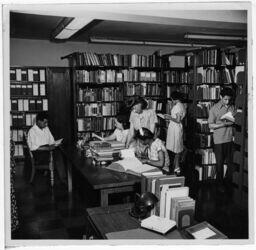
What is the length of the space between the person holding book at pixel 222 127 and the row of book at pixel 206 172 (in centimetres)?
38

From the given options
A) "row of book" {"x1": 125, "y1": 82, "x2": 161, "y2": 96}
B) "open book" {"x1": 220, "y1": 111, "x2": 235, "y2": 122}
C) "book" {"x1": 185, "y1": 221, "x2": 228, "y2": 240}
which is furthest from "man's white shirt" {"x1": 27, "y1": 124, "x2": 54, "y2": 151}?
"book" {"x1": 185, "y1": 221, "x2": 228, "y2": 240}

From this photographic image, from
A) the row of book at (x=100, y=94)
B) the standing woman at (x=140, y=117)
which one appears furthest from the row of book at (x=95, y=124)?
the standing woman at (x=140, y=117)

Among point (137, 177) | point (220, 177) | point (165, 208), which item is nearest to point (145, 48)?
point (220, 177)

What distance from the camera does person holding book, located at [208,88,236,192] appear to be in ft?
15.7

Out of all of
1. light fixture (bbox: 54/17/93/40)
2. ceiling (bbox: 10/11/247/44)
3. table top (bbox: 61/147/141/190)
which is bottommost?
table top (bbox: 61/147/141/190)

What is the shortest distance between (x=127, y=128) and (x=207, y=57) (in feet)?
6.70

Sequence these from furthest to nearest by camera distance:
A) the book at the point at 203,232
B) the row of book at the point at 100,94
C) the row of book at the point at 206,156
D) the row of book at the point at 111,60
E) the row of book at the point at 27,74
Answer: the row of book at the point at 27,74 < the row of book at the point at 100,94 < the row of book at the point at 111,60 < the row of book at the point at 206,156 < the book at the point at 203,232

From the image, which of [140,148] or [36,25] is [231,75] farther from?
[36,25]

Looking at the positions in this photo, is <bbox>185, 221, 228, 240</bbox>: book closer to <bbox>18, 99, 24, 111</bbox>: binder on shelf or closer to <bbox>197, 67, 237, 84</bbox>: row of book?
<bbox>197, 67, 237, 84</bbox>: row of book

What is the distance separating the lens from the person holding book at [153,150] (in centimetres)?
351

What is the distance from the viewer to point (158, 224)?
214 centimetres

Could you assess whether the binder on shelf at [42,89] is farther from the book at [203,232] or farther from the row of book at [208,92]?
the book at [203,232]

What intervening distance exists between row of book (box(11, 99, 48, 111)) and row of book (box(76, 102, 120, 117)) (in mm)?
1035

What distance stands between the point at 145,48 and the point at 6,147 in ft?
22.1
